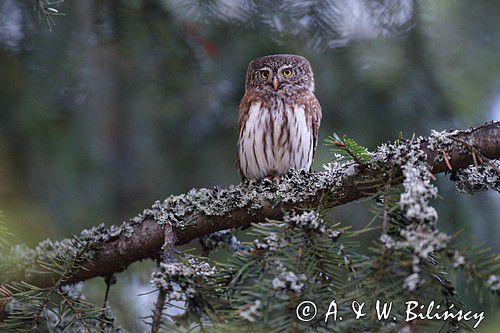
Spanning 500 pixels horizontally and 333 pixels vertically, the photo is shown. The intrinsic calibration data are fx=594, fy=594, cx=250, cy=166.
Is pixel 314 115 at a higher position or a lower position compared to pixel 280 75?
lower

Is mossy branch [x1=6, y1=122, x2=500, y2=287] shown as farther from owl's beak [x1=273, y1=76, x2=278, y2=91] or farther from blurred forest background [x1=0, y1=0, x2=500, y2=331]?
owl's beak [x1=273, y1=76, x2=278, y2=91]

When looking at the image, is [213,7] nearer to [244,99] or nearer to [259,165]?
[244,99]

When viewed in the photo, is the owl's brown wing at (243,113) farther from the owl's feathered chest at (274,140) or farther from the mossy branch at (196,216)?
the mossy branch at (196,216)

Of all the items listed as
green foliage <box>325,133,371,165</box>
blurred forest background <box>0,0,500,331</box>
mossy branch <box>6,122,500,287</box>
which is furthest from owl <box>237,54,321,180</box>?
green foliage <box>325,133,371,165</box>

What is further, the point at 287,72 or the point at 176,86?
the point at 287,72

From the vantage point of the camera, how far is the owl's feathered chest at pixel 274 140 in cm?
331

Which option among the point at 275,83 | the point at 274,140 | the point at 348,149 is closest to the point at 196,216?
the point at 348,149

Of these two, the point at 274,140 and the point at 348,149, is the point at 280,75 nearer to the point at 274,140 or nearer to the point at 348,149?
the point at 274,140

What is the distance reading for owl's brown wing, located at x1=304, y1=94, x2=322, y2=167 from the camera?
11.0 feet

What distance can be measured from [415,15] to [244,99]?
1.06 metres

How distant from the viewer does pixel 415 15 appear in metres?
3.06

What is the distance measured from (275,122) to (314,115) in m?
0.22

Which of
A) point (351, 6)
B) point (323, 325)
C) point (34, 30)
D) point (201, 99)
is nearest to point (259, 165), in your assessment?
point (201, 99)

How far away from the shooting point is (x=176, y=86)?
3307 mm
